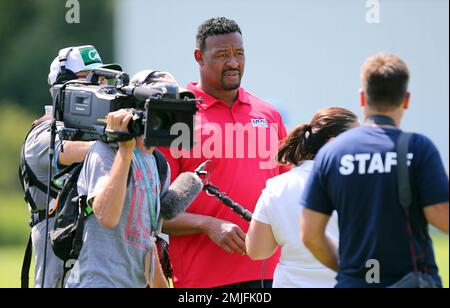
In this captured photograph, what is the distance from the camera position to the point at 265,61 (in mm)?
13969

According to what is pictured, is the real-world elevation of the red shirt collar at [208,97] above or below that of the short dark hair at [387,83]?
below

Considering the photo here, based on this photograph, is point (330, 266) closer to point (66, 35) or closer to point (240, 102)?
point (240, 102)

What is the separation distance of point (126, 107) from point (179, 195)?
467 millimetres

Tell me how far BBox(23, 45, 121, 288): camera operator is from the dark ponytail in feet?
3.03

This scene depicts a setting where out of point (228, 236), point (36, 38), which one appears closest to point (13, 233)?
point (36, 38)

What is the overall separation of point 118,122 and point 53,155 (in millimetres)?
634

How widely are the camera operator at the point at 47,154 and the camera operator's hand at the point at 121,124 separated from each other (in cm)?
42

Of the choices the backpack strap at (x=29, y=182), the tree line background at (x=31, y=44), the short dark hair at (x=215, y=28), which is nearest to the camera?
the backpack strap at (x=29, y=182)

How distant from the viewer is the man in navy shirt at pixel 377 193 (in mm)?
3951

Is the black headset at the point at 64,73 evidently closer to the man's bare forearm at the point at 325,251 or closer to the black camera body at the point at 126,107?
the black camera body at the point at 126,107

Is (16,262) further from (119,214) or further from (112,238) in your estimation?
(119,214)

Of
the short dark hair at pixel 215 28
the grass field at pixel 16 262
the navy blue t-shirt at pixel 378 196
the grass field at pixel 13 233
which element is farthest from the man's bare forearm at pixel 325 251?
the grass field at pixel 13 233

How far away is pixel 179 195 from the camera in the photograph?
4703 mm
